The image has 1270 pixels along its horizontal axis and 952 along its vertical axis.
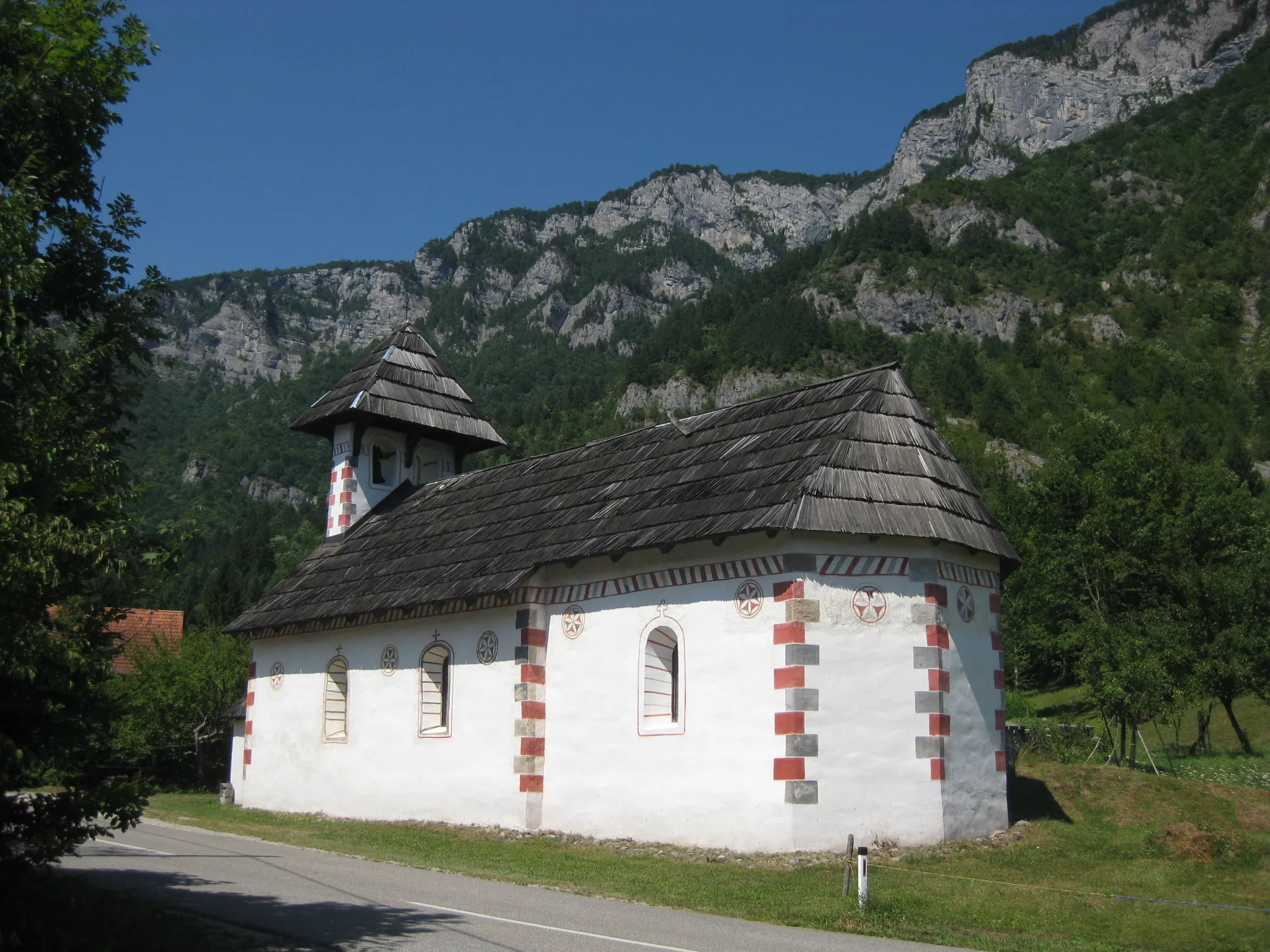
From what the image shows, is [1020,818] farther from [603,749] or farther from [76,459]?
[76,459]

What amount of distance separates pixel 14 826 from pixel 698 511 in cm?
1024

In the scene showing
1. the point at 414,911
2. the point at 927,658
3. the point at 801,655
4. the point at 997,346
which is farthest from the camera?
the point at 997,346

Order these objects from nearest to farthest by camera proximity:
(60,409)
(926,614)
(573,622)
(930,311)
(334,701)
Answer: (60,409), (926,614), (573,622), (334,701), (930,311)

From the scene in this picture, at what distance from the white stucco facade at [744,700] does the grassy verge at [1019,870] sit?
0.62m

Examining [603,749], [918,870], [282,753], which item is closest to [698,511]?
[603,749]

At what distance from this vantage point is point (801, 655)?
1513 centimetres

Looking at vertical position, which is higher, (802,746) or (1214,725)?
(802,746)

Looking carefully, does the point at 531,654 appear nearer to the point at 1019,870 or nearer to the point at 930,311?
the point at 1019,870

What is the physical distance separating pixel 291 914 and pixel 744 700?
696 cm

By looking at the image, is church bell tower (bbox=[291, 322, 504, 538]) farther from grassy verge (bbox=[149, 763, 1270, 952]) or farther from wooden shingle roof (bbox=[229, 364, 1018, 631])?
grassy verge (bbox=[149, 763, 1270, 952])

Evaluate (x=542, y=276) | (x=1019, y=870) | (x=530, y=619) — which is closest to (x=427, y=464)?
(x=530, y=619)

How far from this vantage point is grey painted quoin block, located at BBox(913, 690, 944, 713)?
1561 centimetres

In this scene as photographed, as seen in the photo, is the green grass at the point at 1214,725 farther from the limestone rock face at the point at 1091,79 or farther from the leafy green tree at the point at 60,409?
the limestone rock face at the point at 1091,79

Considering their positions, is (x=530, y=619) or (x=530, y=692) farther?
(x=530, y=619)
